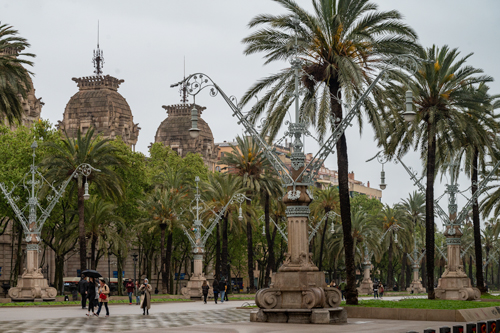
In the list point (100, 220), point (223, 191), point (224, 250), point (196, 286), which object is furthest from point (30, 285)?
point (223, 191)

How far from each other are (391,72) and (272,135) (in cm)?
527

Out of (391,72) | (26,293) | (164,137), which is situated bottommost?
(26,293)

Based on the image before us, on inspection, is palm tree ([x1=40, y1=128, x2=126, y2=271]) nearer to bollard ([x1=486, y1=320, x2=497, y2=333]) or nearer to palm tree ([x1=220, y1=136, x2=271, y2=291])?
palm tree ([x1=220, y1=136, x2=271, y2=291])

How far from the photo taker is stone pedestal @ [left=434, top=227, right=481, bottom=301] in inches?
1442

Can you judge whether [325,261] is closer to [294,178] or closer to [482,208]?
[482,208]

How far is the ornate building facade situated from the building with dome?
63.6ft

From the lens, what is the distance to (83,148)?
142 ft

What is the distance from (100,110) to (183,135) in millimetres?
24262

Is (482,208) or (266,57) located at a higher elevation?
(266,57)

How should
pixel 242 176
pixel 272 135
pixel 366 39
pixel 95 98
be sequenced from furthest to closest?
1. pixel 95 98
2. pixel 242 176
3. pixel 272 135
4. pixel 366 39

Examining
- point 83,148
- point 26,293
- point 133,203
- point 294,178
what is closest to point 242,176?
point 133,203

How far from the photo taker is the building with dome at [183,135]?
107375 millimetres

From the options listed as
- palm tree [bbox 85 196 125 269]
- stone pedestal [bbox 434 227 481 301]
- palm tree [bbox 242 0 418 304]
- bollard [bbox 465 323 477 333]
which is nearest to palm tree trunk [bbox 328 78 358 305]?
palm tree [bbox 242 0 418 304]

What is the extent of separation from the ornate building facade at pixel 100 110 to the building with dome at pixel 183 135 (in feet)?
63.6
